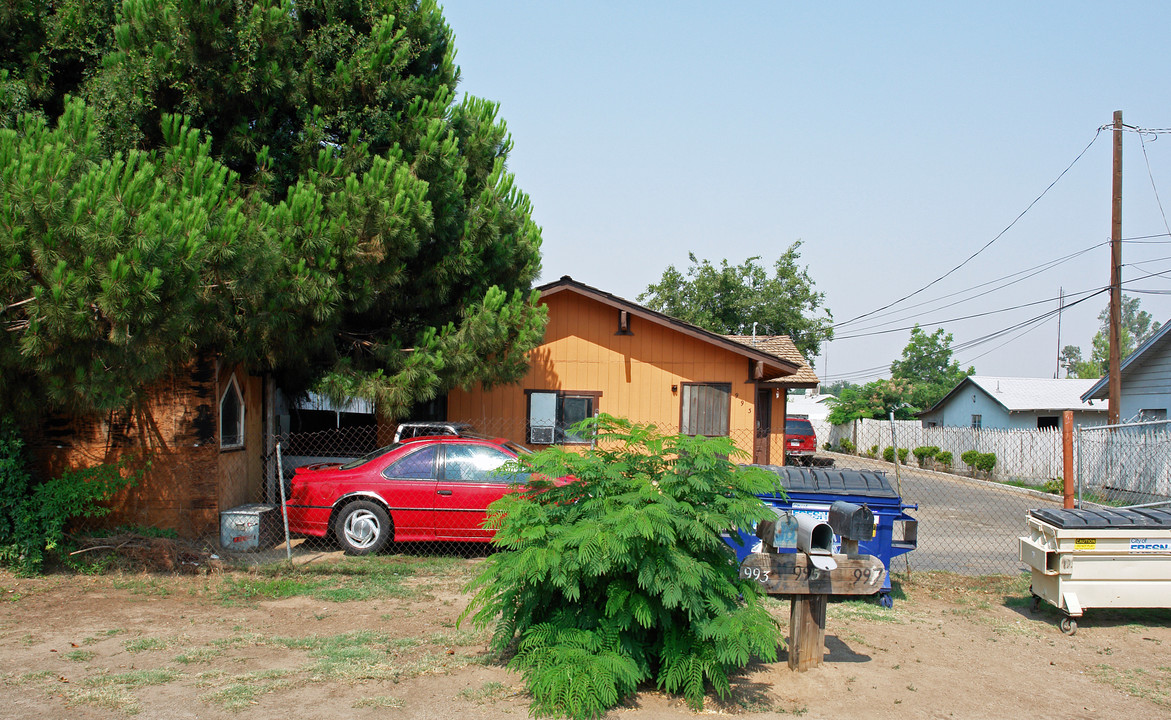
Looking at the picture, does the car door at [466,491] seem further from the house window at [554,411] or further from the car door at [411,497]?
the house window at [554,411]

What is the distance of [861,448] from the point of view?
128 ft

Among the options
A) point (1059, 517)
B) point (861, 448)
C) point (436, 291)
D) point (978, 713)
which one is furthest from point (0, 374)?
point (861, 448)

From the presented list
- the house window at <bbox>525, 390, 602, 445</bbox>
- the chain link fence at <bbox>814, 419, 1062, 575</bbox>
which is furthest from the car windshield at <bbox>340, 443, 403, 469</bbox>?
the chain link fence at <bbox>814, 419, 1062, 575</bbox>

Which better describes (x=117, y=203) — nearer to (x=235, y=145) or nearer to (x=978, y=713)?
(x=235, y=145)

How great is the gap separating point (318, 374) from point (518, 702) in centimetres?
699

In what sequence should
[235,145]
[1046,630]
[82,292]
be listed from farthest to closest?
[235,145] → [1046,630] → [82,292]

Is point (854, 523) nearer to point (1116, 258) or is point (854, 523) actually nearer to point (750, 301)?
point (1116, 258)

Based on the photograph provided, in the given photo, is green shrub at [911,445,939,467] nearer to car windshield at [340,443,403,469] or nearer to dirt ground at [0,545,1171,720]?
dirt ground at [0,545,1171,720]

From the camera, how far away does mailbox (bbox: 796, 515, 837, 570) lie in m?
5.94

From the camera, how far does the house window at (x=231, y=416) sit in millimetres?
10336

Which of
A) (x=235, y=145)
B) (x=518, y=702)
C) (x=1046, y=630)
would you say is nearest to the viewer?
(x=518, y=702)

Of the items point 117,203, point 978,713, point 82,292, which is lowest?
point 978,713

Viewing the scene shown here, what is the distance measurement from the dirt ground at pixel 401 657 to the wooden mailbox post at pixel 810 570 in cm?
29

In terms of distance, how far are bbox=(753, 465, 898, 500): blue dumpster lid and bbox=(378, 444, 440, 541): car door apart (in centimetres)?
388
